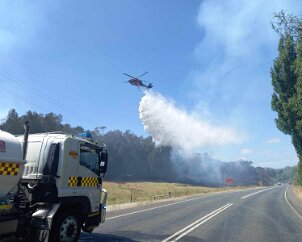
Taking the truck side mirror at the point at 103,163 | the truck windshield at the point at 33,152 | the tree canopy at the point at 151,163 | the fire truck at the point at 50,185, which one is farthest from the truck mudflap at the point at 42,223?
the tree canopy at the point at 151,163

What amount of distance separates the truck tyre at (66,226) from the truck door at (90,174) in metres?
0.63

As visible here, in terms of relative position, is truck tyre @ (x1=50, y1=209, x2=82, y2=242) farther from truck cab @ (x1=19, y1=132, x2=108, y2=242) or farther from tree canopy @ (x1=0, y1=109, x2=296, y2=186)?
tree canopy @ (x1=0, y1=109, x2=296, y2=186)

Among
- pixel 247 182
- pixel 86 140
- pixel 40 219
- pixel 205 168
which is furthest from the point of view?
pixel 247 182

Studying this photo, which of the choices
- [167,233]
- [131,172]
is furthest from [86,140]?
[131,172]

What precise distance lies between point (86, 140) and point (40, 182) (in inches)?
67.8

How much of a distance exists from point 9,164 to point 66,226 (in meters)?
2.25

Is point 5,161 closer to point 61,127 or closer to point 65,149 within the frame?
point 65,149

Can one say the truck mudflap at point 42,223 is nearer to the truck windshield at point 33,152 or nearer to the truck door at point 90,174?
the truck door at point 90,174

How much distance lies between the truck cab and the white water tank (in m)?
0.98

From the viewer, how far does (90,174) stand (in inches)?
399

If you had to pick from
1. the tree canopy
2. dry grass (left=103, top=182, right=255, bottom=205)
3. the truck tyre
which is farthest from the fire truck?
the tree canopy

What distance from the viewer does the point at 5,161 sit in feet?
25.2

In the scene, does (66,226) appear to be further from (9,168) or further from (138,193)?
(138,193)

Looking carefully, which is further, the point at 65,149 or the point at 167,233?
the point at 167,233
